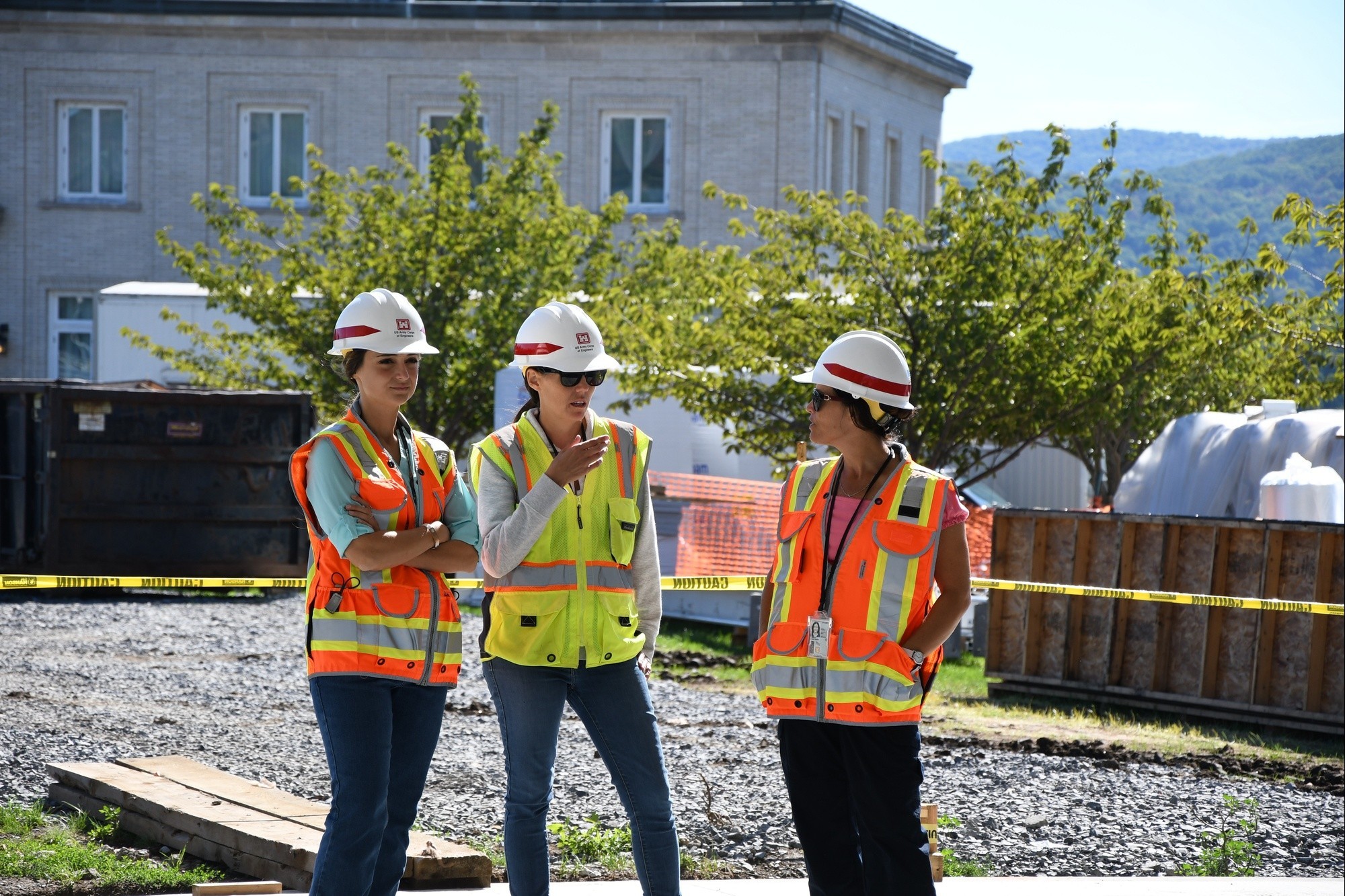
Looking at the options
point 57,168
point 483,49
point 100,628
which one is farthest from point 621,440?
point 57,168

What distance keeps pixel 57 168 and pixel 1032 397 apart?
23801mm

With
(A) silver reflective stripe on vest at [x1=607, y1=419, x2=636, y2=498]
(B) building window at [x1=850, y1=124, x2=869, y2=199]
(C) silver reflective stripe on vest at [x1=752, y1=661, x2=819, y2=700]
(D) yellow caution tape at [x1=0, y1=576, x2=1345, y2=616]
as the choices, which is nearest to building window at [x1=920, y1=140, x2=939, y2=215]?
(B) building window at [x1=850, y1=124, x2=869, y2=199]

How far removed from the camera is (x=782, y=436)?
690 inches

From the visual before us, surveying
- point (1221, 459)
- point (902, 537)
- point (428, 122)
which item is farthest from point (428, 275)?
point (902, 537)

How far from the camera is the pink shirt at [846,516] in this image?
4449 millimetres

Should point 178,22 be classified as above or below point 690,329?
above

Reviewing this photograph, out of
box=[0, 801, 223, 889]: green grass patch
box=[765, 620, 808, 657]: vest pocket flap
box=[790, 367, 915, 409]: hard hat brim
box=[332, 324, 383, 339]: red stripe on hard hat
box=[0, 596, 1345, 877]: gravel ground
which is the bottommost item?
box=[0, 596, 1345, 877]: gravel ground

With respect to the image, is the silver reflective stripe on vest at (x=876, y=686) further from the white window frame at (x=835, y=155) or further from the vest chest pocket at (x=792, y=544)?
the white window frame at (x=835, y=155)

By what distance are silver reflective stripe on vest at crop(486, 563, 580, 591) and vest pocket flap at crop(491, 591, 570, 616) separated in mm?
28

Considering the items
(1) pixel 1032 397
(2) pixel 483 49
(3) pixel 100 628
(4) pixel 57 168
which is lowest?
(3) pixel 100 628

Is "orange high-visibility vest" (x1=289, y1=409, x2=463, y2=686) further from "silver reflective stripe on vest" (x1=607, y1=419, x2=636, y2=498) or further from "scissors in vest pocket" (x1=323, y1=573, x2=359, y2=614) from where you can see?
"silver reflective stripe on vest" (x1=607, y1=419, x2=636, y2=498)

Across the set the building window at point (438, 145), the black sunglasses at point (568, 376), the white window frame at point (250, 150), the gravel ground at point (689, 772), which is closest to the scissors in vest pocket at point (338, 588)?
the black sunglasses at point (568, 376)

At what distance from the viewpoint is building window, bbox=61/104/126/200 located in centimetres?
3341

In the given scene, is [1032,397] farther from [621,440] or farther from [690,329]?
[621,440]
